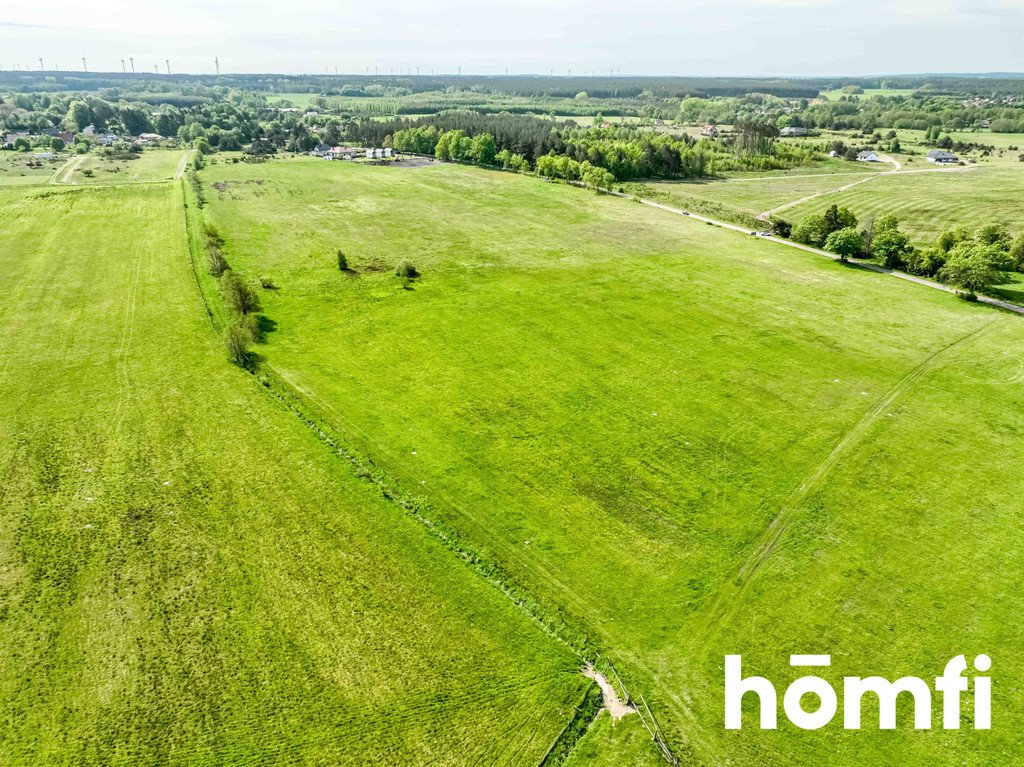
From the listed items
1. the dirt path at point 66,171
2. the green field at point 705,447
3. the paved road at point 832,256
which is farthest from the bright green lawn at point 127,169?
the paved road at point 832,256

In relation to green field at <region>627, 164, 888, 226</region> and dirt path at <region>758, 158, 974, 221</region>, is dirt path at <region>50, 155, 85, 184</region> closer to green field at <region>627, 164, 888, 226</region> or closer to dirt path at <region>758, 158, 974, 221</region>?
green field at <region>627, 164, 888, 226</region>

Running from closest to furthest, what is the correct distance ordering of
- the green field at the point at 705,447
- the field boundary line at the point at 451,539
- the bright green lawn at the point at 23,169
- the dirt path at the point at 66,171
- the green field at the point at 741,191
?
the field boundary line at the point at 451,539 → the green field at the point at 705,447 → the green field at the point at 741,191 → the bright green lawn at the point at 23,169 → the dirt path at the point at 66,171

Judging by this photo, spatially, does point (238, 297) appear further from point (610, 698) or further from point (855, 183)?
point (855, 183)

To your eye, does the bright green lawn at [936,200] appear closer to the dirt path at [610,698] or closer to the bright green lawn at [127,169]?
the dirt path at [610,698]

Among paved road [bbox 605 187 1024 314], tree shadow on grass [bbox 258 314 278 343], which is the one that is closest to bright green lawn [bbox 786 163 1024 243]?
paved road [bbox 605 187 1024 314]

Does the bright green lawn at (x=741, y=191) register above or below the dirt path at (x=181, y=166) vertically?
below

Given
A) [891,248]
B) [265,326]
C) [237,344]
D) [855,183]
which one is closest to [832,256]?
[891,248]

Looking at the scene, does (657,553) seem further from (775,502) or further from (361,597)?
(361,597)

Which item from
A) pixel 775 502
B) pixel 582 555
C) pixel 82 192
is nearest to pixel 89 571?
pixel 582 555
